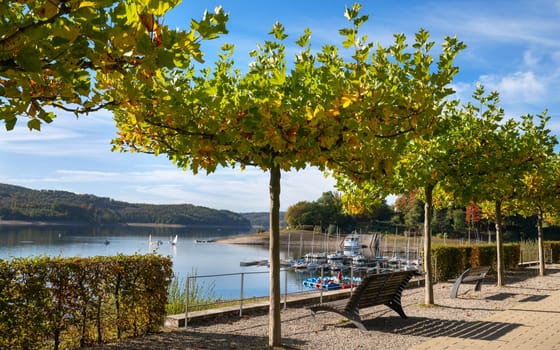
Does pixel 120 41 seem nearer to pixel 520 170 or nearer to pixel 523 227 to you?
pixel 520 170

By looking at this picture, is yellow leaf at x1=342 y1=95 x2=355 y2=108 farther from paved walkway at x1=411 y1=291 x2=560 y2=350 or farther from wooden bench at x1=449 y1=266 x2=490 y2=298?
wooden bench at x1=449 y1=266 x2=490 y2=298

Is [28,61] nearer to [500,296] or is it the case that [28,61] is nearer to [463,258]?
[500,296]

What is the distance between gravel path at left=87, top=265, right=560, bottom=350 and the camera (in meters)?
6.66

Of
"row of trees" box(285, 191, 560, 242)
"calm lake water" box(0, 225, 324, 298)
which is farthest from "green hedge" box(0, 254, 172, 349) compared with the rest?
"row of trees" box(285, 191, 560, 242)

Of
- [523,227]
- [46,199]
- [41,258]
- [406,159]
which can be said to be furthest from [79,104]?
[46,199]

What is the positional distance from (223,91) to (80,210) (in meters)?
143

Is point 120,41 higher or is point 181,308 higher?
point 120,41

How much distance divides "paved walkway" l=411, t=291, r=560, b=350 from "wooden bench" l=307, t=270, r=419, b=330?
109cm

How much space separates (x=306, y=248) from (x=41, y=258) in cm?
8521

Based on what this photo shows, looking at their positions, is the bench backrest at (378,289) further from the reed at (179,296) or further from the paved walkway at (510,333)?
the reed at (179,296)

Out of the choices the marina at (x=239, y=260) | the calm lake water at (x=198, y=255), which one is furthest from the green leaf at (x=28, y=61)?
the marina at (x=239, y=260)

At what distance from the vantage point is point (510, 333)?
7.52 meters

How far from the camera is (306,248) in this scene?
295 ft

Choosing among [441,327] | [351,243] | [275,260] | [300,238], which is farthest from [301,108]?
[300,238]
